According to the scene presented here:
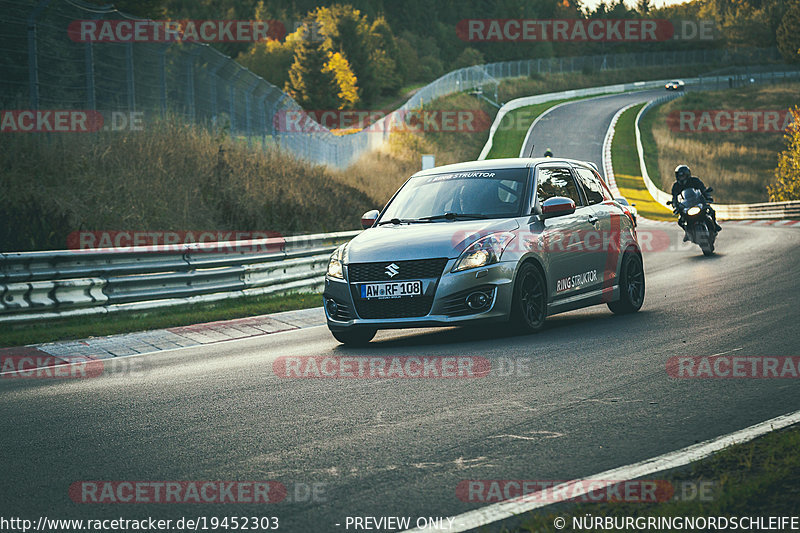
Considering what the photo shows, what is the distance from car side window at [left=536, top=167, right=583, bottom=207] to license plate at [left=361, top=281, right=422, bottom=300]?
2170mm

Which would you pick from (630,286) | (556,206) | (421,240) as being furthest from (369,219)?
(630,286)

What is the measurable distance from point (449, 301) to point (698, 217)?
12.8m

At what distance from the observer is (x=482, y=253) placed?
9602mm

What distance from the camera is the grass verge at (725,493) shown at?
4180 millimetres

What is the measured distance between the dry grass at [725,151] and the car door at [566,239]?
45157 millimetres

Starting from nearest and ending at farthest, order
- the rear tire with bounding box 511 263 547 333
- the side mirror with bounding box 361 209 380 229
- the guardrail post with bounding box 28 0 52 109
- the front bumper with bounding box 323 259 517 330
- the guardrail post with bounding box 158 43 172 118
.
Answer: the front bumper with bounding box 323 259 517 330 < the rear tire with bounding box 511 263 547 333 < the side mirror with bounding box 361 209 380 229 < the guardrail post with bounding box 28 0 52 109 < the guardrail post with bounding box 158 43 172 118

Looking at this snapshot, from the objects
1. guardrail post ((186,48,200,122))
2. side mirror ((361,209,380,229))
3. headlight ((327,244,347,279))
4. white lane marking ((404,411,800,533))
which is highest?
guardrail post ((186,48,200,122))

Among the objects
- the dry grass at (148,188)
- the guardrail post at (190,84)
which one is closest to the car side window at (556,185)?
the dry grass at (148,188)

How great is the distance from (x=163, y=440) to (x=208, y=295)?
853 cm

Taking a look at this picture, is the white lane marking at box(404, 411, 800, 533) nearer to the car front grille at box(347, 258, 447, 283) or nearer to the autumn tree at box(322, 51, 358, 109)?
the car front grille at box(347, 258, 447, 283)

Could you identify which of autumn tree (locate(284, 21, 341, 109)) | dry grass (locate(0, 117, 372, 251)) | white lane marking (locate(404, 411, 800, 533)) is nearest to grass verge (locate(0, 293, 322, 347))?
dry grass (locate(0, 117, 372, 251))

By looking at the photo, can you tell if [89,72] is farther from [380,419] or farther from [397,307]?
[380,419]

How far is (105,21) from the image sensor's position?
18.7 m

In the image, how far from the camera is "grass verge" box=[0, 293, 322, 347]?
11.7m
